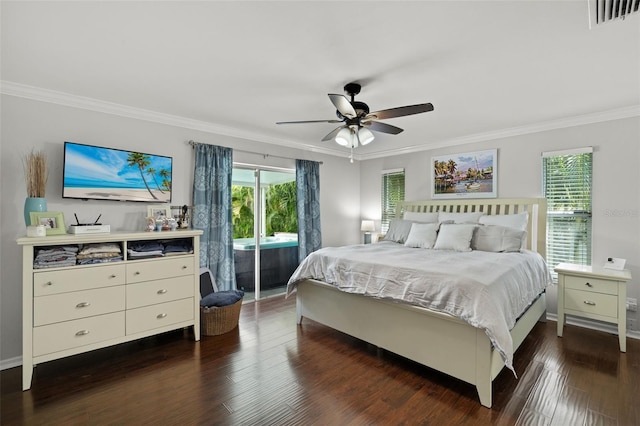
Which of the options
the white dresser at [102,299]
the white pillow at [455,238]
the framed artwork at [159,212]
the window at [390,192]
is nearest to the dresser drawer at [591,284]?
the white pillow at [455,238]

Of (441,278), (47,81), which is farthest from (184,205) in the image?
(441,278)

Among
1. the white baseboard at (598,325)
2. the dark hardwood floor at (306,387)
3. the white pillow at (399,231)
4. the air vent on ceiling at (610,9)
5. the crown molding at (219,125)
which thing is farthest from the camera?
the white pillow at (399,231)

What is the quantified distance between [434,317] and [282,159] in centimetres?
335

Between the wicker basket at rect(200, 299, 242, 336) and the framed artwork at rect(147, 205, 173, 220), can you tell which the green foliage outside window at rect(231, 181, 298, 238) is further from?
the wicker basket at rect(200, 299, 242, 336)

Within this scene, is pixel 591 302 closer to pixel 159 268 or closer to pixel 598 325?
pixel 598 325

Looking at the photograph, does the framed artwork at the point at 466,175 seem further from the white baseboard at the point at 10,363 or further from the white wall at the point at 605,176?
the white baseboard at the point at 10,363

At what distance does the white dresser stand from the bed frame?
1.32 meters

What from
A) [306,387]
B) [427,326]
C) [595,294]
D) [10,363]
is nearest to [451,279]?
[427,326]

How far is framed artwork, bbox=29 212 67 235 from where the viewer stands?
2.48 metres

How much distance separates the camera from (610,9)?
1.59 metres

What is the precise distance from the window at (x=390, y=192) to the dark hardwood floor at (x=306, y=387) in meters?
2.95

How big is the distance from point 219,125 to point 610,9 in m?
3.74

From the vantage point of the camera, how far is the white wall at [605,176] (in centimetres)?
325

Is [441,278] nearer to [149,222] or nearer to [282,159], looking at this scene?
[149,222]
